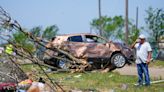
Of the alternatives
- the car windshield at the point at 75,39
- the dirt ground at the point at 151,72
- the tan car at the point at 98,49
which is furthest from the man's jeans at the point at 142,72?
the car windshield at the point at 75,39

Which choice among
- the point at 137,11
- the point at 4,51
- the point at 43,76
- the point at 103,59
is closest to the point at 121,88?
the point at 43,76

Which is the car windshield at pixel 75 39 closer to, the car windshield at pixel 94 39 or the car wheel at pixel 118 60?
the car windshield at pixel 94 39

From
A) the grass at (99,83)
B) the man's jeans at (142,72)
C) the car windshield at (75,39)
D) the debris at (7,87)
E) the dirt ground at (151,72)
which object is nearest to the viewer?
the debris at (7,87)

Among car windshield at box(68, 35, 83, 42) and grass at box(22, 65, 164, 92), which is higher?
car windshield at box(68, 35, 83, 42)

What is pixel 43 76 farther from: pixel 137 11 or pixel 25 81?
pixel 137 11

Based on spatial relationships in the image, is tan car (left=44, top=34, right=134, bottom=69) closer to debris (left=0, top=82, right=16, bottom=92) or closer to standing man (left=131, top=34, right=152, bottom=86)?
standing man (left=131, top=34, right=152, bottom=86)

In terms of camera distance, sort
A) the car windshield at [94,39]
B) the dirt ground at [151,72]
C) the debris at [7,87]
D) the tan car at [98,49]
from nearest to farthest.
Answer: the debris at [7,87] < the dirt ground at [151,72] < the tan car at [98,49] < the car windshield at [94,39]

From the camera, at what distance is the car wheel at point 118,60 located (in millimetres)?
19375

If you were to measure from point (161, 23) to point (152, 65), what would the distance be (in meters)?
26.3

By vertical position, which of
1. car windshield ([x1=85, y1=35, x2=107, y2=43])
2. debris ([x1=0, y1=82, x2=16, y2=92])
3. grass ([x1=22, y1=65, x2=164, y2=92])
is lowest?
grass ([x1=22, y1=65, x2=164, y2=92])

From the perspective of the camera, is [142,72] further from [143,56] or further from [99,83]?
[99,83]

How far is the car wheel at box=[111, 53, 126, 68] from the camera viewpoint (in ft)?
63.6

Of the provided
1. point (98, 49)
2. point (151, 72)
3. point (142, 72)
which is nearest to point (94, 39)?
point (98, 49)

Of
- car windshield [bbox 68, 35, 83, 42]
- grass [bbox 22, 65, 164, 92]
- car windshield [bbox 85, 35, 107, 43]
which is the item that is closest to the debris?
grass [bbox 22, 65, 164, 92]
